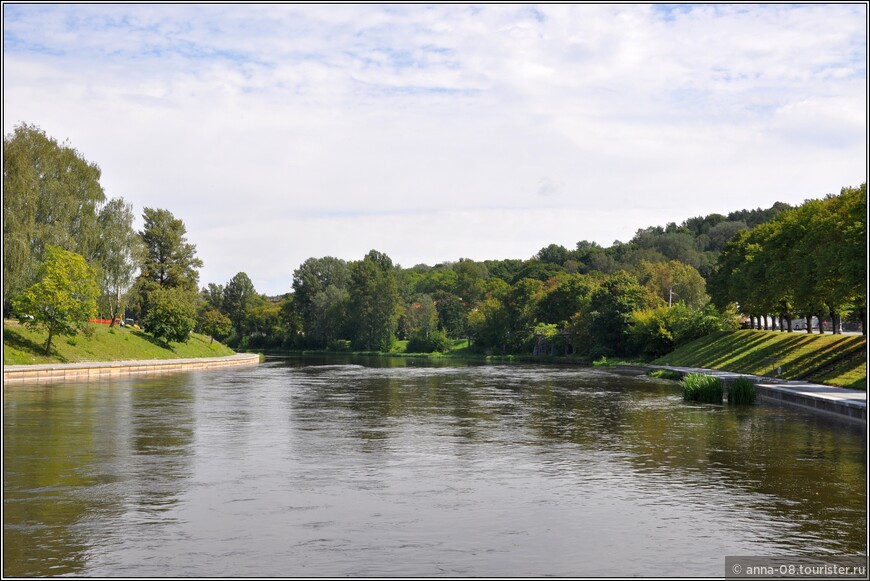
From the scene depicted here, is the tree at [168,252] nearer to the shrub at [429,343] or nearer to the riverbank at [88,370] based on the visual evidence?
the riverbank at [88,370]

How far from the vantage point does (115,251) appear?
80188 millimetres

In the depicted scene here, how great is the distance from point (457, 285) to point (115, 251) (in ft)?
409

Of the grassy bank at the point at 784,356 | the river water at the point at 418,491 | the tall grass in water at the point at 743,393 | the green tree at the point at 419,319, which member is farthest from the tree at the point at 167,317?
the green tree at the point at 419,319

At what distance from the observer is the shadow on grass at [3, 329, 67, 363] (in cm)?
6344

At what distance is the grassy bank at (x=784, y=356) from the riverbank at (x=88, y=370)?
46381 millimetres

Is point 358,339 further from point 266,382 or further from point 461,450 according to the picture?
point 461,450

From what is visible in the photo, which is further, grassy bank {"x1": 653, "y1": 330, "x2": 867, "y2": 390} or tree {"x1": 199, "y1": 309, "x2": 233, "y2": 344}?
tree {"x1": 199, "y1": 309, "x2": 233, "y2": 344}

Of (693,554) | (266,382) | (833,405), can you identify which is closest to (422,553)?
Result: (693,554)

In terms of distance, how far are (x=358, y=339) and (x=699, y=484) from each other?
137016mm

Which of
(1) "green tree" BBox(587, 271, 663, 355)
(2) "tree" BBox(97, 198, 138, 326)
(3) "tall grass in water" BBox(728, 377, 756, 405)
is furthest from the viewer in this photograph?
(1) "green tree" BBox(587, 271, 663, 355)

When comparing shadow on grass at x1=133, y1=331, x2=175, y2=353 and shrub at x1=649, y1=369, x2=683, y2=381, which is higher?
shadow on grass at x1=133, y1=331, x2=175, y2=353

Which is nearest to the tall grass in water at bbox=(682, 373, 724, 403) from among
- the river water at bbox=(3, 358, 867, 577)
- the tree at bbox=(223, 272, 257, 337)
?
the river water at bbox=(3, 358, 867, 577)

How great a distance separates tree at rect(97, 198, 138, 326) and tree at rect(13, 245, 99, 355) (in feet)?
34.4

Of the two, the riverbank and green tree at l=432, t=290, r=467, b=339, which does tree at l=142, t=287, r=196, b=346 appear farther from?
green tree at l=432, t=290, r=467, b=339
